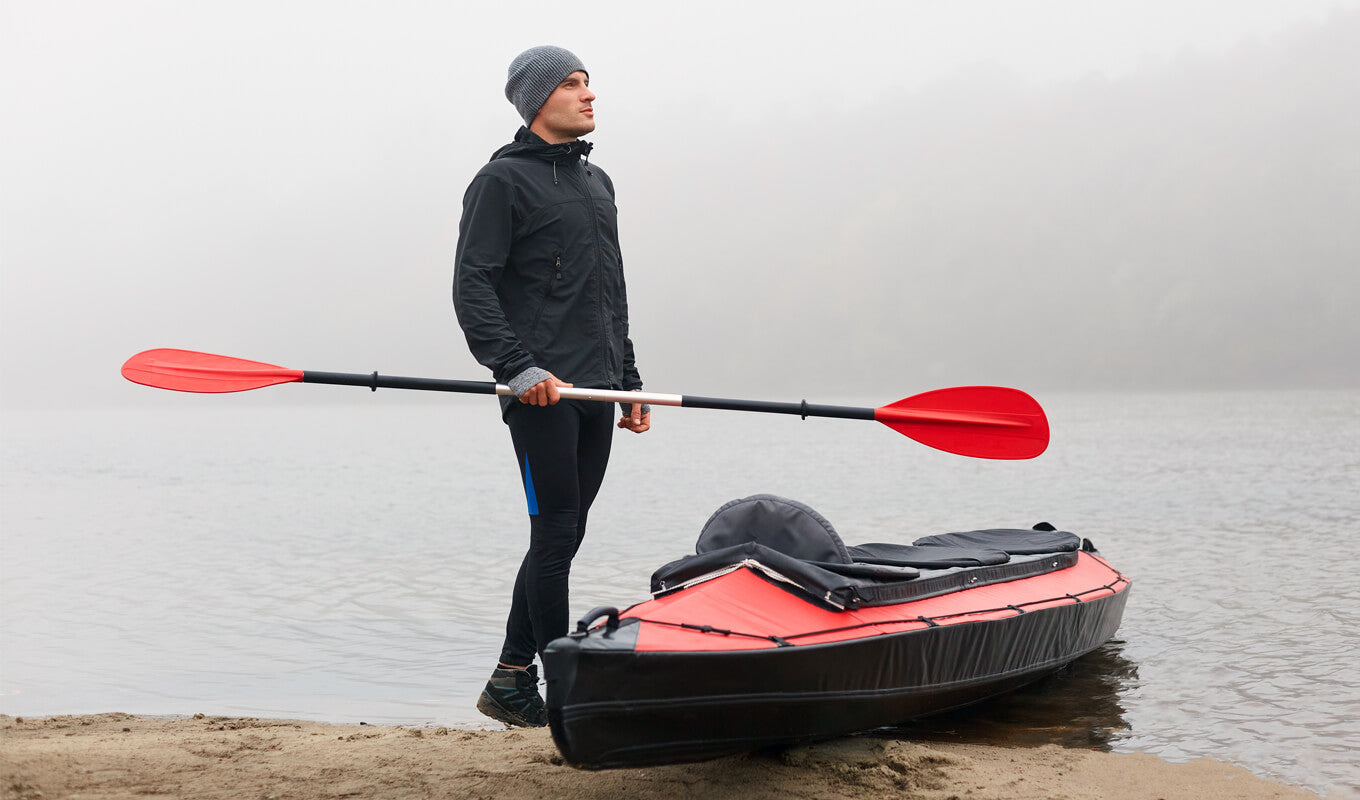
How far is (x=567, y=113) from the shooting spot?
322 centimetres

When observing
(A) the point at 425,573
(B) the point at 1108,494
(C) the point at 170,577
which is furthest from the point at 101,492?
(B) the point at 1108,494

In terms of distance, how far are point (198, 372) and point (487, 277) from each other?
4.57ft

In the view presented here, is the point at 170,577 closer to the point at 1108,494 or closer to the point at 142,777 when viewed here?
the point at 142,777

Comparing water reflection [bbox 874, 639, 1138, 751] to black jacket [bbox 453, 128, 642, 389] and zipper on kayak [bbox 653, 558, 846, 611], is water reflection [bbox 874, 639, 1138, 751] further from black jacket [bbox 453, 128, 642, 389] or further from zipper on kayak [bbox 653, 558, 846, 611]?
black jacket [bbox 453, 128, 642, 389]

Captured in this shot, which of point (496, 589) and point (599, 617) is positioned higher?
point (599, 617)

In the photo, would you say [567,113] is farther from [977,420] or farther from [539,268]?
[977,420]

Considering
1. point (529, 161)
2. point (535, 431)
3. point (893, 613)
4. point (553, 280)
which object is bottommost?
point (893, 613)

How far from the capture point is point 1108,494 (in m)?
17.3

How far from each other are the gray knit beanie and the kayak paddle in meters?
1.10

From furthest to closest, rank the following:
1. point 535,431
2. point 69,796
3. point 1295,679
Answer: point 1295,679, point 535,431, point 69,796

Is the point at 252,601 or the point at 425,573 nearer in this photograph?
the point at 252,601

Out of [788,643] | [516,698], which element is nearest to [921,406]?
[788,643]

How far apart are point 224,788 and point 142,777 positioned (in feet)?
0.80

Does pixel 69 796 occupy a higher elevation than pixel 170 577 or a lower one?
higher
